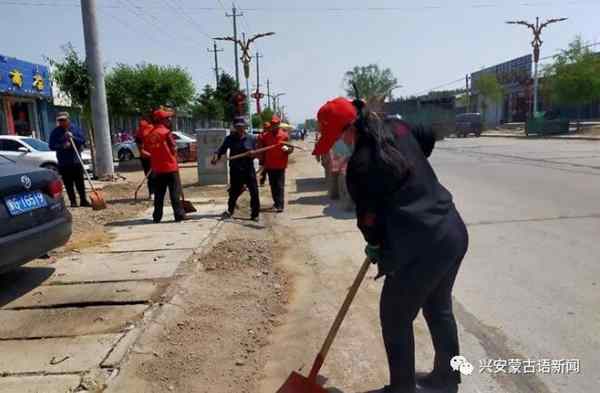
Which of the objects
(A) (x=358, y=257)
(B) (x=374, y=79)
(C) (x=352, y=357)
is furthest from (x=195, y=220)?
(B) (x=374, y=79)

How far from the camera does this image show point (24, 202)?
4.55 m

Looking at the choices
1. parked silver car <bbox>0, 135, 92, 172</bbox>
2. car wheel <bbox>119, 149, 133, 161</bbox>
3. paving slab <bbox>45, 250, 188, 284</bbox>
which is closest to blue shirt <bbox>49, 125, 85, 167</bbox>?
Answer: paving slab <bbox>45, 250, 188, 284</bbox>

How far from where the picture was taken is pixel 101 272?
17.0 ft

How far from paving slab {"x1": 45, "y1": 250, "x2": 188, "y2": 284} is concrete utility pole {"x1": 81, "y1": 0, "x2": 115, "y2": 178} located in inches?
374

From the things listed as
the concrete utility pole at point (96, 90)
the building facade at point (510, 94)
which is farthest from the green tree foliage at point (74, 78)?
the building facade at point (510, 94)

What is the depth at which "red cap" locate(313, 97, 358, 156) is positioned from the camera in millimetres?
2490

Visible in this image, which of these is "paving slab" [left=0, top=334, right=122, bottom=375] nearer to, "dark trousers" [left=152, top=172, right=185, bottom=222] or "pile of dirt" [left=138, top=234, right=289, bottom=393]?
"pile of dirt" [left=138, top=234, right=289, bottom=393]

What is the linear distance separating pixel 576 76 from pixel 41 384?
35668 mm

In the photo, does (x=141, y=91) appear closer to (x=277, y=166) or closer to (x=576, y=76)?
(x=277, y=166)

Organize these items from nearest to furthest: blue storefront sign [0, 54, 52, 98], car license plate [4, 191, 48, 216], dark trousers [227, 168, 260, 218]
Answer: car license plate [4, 191, 48, 216]
dark trousers [227, 168, 260, 218]
blue storefront sign [0, 54, 52, 98]

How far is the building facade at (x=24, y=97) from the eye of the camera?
75.7ft

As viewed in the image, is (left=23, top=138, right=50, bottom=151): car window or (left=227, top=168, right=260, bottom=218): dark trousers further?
(left=23, top=138, right=50, bottom=151): car window

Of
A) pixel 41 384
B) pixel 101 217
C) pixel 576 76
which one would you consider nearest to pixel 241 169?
pixel 101 217

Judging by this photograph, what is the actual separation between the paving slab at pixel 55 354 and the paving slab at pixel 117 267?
1318 mm
